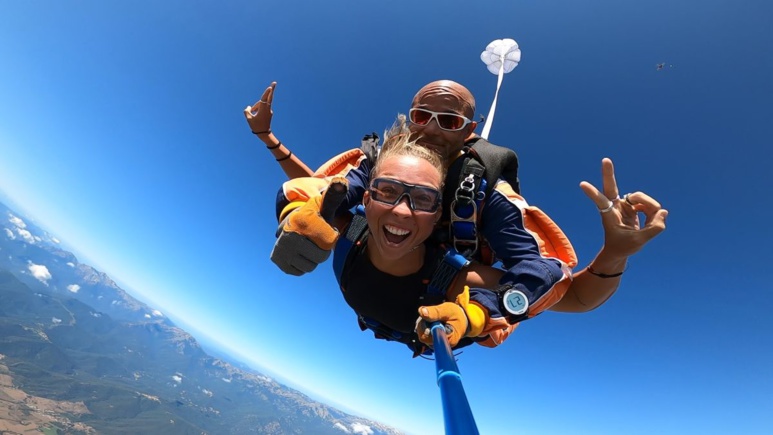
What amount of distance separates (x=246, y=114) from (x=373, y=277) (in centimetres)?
235

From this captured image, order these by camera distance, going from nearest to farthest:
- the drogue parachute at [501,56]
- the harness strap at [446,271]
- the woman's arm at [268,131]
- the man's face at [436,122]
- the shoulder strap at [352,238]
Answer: the harness strap at [446,271] < the man's face at [436,122] < the shoulder strap at [352,238] < the woman's arm at [268,131] < the drogue parachute at [501,56]

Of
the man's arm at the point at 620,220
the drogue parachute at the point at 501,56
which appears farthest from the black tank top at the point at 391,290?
the drogue parachute at the point at 501,56

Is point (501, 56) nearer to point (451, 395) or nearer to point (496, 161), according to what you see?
point (496, 161)

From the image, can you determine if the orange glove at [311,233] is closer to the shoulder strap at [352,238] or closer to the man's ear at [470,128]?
the shoulder strap at [352,238]

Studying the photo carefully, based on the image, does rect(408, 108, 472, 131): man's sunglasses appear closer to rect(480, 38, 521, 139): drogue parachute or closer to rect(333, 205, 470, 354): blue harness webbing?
rect(333, 205, 470, 354): blue harness webbing

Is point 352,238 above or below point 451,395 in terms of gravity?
above

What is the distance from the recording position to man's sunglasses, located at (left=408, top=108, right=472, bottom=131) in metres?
2.77

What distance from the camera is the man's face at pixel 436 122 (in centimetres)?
276

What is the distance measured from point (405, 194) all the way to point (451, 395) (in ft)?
4.27

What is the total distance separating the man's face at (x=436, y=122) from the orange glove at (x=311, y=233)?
110cm

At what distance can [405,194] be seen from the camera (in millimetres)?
2230

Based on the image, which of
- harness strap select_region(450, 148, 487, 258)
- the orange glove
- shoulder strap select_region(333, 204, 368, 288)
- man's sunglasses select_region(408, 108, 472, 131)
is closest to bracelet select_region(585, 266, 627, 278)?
harness strap select_region(450, 148, 487, 258)

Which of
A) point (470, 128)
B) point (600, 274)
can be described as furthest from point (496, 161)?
point (600, 274)

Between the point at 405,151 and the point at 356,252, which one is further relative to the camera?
the point at 356,252
